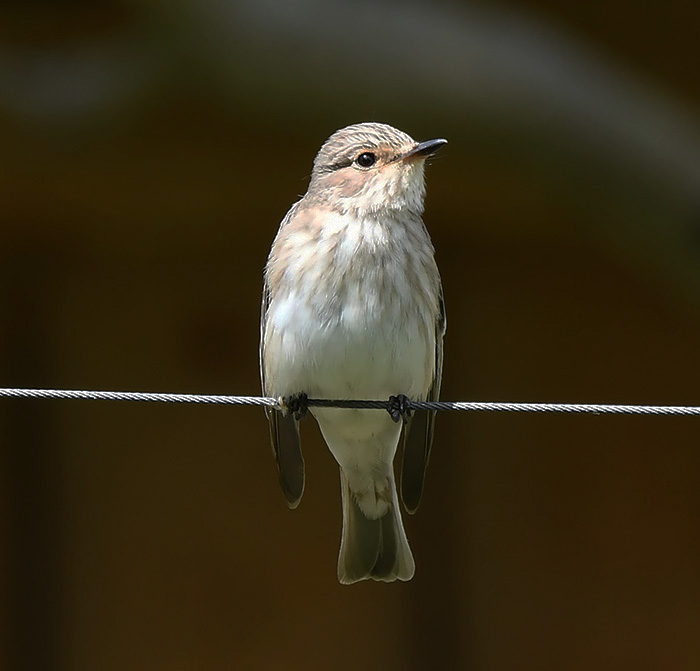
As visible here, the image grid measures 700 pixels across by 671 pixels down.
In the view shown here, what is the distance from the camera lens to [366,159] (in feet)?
12.9

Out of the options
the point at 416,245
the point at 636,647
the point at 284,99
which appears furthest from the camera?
the point at 636,647

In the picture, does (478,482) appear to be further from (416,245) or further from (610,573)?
(416,245)

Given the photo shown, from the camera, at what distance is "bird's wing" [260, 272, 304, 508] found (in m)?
4.18

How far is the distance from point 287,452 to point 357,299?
0.79 metres

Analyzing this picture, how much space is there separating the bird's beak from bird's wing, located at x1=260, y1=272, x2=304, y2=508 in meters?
0.78

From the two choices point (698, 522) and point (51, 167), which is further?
point (698, 522)

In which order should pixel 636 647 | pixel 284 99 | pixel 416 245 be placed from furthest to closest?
pixel 636 647 < pixel 284 99 < pixel 416 245

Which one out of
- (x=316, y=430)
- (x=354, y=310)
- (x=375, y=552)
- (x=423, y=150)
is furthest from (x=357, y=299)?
Result: (x=316, y=430)

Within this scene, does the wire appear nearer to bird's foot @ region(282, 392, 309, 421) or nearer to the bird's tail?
bird's foot @ region(282, 392, 309, 421)

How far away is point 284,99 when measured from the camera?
200 inches

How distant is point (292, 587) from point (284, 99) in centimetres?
219

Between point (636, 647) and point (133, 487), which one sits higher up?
point (133, 487)

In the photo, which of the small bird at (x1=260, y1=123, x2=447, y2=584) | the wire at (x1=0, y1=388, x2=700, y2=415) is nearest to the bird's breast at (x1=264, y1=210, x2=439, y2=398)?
the small bird at (x1=260, y1=123, x2=447, y2=584)

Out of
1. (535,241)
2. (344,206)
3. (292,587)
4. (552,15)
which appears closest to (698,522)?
(535,241)
